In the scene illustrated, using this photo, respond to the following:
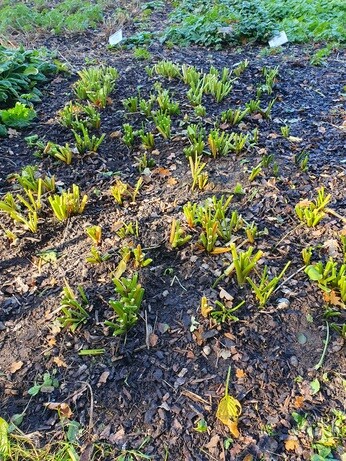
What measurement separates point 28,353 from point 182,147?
6.71 ft

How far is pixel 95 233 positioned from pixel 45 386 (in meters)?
0.94

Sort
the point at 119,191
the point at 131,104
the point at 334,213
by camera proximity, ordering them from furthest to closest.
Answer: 1. the point at 131,104
2. the point at 119,191
3. the point at 334,213

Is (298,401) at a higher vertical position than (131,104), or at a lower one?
lower

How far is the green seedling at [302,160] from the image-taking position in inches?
119

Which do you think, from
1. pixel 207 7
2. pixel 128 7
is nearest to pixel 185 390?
pixel 207 7

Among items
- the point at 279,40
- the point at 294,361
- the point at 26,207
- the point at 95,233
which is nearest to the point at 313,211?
the point at 294,361

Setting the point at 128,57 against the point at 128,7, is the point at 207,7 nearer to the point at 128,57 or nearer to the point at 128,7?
the point at 128,7

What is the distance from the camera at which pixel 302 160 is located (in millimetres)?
3127

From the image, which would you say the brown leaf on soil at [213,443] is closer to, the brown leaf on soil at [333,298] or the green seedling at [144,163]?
the brown leaf on soil at [333,298]

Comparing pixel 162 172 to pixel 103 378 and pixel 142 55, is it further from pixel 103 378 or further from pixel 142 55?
pixel 142 55

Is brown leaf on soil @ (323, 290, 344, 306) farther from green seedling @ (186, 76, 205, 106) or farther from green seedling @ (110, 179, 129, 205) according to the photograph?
green seedling @ (186, 76, 205, 106)

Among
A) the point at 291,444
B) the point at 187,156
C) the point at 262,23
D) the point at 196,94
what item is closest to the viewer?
the point at 291,444

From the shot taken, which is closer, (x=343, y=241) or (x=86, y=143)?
(x=343, y=241)

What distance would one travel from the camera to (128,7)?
23.4ft
